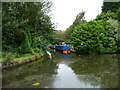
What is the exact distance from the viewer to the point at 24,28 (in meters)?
26.7

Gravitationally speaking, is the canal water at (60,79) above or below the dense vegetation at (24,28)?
below

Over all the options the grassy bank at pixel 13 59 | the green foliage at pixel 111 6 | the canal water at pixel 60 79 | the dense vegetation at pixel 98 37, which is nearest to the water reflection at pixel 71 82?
the canal water at pixel 60 79

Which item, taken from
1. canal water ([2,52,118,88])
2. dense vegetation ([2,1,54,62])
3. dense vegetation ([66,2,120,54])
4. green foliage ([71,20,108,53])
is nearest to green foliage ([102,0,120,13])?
dense vegetation ([66,2,120,54])

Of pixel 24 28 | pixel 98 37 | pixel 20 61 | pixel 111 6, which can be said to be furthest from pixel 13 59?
pixel 111 6

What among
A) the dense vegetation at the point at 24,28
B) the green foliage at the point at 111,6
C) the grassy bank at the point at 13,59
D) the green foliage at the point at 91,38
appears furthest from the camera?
the green foliage at the point at 111,6

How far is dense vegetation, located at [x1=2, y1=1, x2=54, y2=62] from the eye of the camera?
22734mm

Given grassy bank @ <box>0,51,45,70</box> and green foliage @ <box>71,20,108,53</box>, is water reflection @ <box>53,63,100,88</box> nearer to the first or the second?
grassy bank @ <box>0,51,45,70</box>

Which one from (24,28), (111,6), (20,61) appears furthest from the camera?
(111,6)

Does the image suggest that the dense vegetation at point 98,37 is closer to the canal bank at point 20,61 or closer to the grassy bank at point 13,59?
the canal bank at point 20,61

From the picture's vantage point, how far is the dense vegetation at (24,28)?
2273 centimetres

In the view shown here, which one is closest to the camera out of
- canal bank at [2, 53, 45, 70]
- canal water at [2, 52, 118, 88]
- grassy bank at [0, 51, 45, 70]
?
canal water at [2, 52, 118, 88]

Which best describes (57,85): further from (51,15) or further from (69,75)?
(51,15)

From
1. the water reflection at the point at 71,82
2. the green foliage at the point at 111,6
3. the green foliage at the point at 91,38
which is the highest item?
the green foliage at the point at 111,6

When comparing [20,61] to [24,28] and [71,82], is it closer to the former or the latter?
[24,28]
